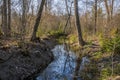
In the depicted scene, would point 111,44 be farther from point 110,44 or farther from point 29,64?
point 29,64

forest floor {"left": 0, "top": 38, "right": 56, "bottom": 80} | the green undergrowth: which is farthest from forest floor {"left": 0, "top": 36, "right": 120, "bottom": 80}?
the green undergrowth

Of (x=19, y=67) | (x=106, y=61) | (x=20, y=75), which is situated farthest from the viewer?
(x=106, y=61)

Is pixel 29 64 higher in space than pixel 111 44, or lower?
lower

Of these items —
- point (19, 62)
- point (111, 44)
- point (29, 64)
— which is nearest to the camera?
point (19, 62)

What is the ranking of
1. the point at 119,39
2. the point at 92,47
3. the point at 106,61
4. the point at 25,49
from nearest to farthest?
the point at 25,49 < the point at 106,61 < the point at 119,39 < the point at 92,47

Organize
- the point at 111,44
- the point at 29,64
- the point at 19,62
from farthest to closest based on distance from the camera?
the point at 111,44 < the point at 29,64 < the point at 19,62

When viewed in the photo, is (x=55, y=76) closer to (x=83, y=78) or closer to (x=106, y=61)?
(x=83, y=78)

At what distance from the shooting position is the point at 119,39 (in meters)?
13.3

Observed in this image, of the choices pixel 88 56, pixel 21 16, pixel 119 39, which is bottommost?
pixel 88 56

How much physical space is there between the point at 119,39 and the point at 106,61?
1.96 metres

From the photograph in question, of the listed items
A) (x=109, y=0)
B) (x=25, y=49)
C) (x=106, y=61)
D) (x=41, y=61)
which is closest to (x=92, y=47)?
(x=106, y=61)

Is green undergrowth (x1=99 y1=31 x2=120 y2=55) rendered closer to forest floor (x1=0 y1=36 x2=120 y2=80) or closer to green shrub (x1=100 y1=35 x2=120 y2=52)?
green shrub (x1=100 y1=35 x2=120 y2=52)

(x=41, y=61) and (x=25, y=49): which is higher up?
(x=25, y=49)

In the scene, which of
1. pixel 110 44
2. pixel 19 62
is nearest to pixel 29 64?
pixel 19 62
